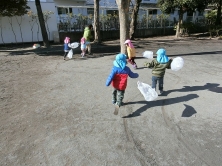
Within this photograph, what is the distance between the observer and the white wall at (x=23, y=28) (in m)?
14.2

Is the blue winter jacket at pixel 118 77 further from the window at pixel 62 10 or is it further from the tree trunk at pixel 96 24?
the window at pixel 62 10

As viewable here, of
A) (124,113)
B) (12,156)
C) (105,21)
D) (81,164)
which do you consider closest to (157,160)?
(81,164)

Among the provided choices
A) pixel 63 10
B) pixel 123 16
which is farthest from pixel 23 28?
pixel 123 16

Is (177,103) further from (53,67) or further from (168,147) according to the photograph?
(53,67)

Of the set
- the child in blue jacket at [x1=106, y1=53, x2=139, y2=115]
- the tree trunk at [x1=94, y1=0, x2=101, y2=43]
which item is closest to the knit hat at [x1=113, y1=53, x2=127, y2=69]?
the child in blue jacket at [x1=106, y1=53, x2=139, y2=115]

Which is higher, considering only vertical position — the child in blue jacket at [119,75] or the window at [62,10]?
the window at [62,10]

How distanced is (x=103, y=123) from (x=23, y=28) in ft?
43.9

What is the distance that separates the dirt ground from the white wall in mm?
8618

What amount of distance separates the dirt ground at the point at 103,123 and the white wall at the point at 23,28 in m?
8.62

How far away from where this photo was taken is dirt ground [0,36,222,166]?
311 cm

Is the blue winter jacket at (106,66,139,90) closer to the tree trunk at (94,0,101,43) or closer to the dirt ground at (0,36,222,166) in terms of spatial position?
the dirt ground at (0,36,222,166)

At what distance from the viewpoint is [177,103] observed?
4965 millimetres

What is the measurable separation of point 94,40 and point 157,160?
13.5 meters

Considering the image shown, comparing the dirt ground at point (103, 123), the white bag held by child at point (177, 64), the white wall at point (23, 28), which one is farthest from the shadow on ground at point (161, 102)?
the white wall at point (23, 28)
